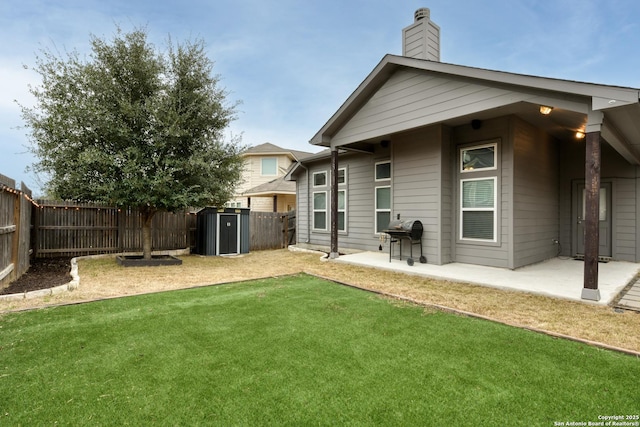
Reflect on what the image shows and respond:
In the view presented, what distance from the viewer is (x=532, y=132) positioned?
6.75 meters

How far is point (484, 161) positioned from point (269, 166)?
1546 centimetres

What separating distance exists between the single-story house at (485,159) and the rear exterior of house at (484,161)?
0.02 metres

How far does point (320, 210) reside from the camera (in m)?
10.7

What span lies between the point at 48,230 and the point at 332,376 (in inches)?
375

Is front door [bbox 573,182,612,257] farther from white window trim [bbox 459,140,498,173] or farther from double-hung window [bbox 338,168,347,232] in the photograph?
double-hung window [bbox 338,168,347,232]

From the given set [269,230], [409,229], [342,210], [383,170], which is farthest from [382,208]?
[269,230]

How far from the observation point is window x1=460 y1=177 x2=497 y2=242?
20.8ft

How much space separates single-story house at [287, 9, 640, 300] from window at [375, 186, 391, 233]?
3 cm

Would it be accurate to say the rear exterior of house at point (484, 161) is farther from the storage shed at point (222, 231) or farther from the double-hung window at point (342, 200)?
the storage shed at point (222, 231)

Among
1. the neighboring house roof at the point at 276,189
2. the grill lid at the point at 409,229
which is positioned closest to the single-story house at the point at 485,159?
the grill lid at the point at 409,229

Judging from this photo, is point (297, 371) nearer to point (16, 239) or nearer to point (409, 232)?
point (409, 232)

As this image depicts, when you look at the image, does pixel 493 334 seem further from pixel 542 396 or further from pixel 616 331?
pixel 616 331

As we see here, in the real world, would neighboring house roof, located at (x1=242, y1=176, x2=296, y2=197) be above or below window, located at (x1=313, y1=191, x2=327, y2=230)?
above

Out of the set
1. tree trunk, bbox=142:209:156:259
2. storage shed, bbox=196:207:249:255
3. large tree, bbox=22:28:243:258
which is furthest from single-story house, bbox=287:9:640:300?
tree trunk, bbox=142:209:156:259
